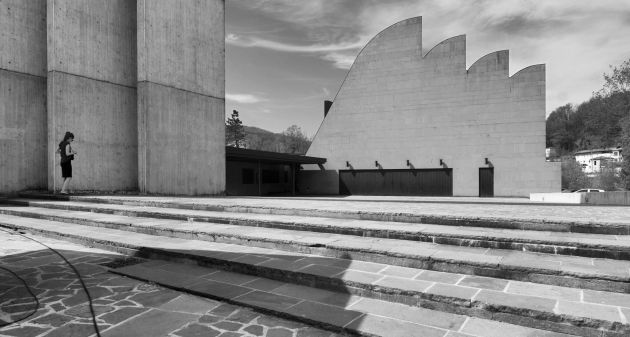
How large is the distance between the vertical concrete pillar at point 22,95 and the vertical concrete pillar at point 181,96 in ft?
8.92

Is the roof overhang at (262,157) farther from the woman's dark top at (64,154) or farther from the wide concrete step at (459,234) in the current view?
the wide concrete step at (459,234)

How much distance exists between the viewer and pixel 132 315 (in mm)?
3254

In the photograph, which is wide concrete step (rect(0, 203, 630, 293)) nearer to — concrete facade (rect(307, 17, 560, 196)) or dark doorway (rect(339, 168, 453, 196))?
dark doorway (rect(339, 168, 453, 196))

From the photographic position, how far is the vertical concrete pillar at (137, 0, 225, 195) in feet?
39.7

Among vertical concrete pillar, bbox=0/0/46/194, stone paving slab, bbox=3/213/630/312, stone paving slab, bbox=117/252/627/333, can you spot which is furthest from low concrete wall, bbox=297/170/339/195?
stone paving slab, bbox=117/252/627/333

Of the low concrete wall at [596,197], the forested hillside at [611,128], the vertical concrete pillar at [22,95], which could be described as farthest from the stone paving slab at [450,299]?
the forested hillside at [611,128]

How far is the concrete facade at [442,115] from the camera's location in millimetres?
23078

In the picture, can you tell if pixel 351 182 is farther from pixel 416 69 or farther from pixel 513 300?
pixel 513 300

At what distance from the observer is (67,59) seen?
10.9 meters

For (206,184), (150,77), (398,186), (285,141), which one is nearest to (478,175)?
(398,186)

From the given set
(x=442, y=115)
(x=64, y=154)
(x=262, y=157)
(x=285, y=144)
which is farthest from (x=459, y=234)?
(x=285, y=144)

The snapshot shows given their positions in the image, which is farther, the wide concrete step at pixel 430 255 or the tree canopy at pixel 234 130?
the tree canopy at pixel 234 130

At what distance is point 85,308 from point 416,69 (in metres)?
25.0

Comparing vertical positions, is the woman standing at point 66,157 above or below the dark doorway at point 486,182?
above
